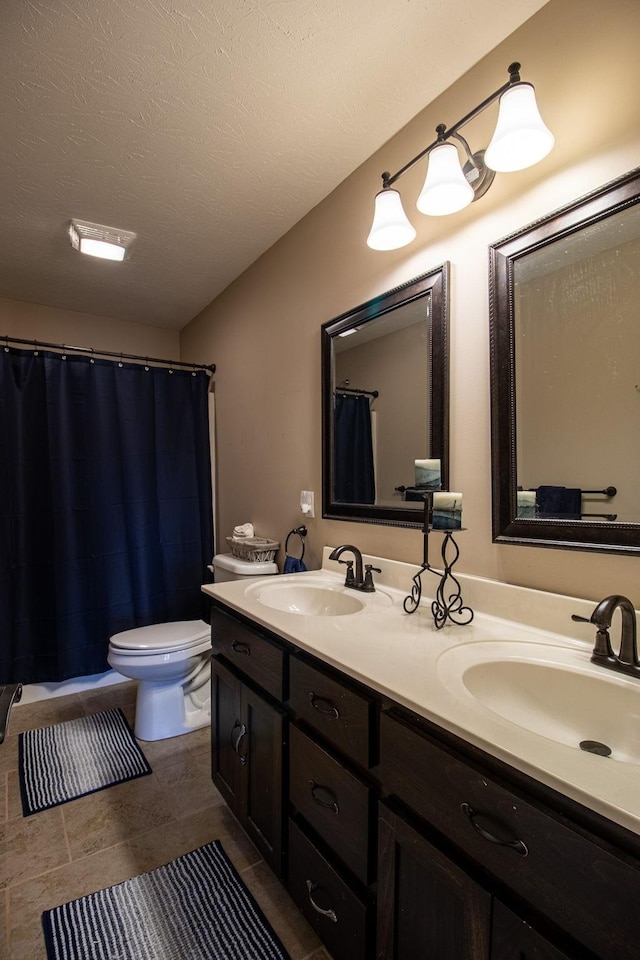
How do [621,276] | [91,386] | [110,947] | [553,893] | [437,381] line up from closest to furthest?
1. [553,893]
2. [621,276]
3. [110,947]
4. [437,381]
5. [91,386]

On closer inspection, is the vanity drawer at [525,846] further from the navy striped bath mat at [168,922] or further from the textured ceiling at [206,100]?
the textured ceiling at [206,100]

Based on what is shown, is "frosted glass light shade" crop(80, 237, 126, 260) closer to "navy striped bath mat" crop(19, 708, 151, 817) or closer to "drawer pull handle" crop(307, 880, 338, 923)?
"navy striped bath mat" crop(19, 708, 151, 817)

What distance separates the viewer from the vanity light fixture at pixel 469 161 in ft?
3.37

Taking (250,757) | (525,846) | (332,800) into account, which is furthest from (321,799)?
(525,846)

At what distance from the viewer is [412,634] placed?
108 centimetres

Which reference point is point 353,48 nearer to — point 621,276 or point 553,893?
point 621,276

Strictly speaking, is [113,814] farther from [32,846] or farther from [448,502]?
[448,502]

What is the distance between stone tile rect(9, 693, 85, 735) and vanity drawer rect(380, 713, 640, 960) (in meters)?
2.17

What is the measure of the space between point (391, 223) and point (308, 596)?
4.06ft

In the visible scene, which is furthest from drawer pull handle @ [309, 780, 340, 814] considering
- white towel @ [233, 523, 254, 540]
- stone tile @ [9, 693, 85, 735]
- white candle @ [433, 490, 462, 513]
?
stone tile @ [9, 693, 85, 735]

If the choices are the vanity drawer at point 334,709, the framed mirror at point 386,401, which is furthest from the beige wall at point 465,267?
the vanity drawer at point 334,709

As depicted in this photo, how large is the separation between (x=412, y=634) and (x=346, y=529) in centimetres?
74

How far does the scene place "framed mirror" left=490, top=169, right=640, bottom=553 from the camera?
0.97 meters

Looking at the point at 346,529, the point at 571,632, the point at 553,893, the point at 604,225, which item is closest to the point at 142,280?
the point at 346,529
